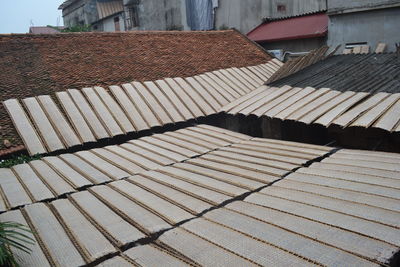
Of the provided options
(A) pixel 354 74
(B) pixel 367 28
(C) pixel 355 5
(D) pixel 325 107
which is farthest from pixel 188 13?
(D) pixel 325 107

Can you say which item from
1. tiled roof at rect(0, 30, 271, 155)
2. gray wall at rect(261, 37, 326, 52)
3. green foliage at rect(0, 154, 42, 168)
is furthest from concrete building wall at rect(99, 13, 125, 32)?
green foliage at rect(0, 154, 42, 168)

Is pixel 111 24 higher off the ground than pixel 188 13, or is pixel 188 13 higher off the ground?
pixel 111 24

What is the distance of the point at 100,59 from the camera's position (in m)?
9.62

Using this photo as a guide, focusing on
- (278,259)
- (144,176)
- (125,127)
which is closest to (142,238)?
(278,259)

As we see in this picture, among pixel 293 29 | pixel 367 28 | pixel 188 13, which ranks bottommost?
pixel 367 28

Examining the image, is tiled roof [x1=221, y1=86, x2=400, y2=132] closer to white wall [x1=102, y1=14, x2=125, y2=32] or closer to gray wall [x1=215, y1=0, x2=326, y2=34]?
gray wall [x1=215, y1=0, x2=326, y2=34]

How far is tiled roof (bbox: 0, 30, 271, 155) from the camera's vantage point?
800cm

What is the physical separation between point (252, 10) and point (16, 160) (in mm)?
15317

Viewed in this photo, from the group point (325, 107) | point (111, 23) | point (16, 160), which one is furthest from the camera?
point (111, 23)

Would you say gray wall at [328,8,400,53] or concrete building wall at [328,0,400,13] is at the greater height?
concrete building wall at [328,0,400,13]

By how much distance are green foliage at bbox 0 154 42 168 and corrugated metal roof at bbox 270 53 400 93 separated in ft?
21.7

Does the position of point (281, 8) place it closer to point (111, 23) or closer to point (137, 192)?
point (137, 192)

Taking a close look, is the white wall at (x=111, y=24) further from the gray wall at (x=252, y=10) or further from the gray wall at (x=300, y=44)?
the gray wall at (x=300, y=44)

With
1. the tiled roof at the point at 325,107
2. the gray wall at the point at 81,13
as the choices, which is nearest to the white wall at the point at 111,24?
the gray wall at the point at 81,13
